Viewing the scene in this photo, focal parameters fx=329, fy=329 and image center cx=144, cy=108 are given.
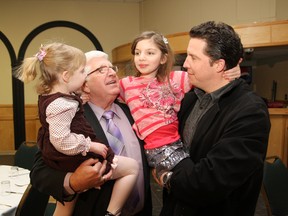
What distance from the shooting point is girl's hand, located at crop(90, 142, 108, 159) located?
5.09 feet

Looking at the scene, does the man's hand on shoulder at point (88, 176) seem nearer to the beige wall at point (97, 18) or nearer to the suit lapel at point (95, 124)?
the suit lapel at point (95, 124)

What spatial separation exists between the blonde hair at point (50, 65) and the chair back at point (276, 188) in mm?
2118

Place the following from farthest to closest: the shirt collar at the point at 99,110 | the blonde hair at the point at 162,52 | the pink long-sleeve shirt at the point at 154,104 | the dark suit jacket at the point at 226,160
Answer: the blonde hair at the point at 162,52 < the shirt collar at the point at 99,110 < the pink long-sleeve shirt at the point at 154,104 < the dark suit jacket at the point at 226,160

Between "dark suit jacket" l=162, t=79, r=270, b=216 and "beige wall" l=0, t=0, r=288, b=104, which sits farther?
"beige wall" l=0, t=0, r=288, b=104

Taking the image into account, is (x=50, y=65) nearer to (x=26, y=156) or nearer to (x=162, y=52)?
(x=162, y=52)

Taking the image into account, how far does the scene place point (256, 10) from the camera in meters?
6.79

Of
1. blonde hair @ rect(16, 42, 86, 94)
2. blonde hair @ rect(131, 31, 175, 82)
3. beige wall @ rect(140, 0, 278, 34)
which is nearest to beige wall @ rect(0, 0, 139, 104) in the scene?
beige wall @ rect(140, 0, 278, 34)

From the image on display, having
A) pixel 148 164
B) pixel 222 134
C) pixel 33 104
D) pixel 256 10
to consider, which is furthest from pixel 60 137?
pixel 33 104

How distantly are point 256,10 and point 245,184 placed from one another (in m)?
6.11

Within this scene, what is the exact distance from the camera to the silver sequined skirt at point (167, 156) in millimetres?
1557

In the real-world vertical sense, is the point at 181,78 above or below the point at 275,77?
above

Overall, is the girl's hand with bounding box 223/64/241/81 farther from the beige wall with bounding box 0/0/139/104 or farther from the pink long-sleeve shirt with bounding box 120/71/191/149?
the beige wall with bounding box 0/0/139/104

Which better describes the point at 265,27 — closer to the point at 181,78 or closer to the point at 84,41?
the point at 181,78

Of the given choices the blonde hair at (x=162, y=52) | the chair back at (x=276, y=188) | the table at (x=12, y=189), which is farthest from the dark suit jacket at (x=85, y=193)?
the chair back at (x=276, y=188)
